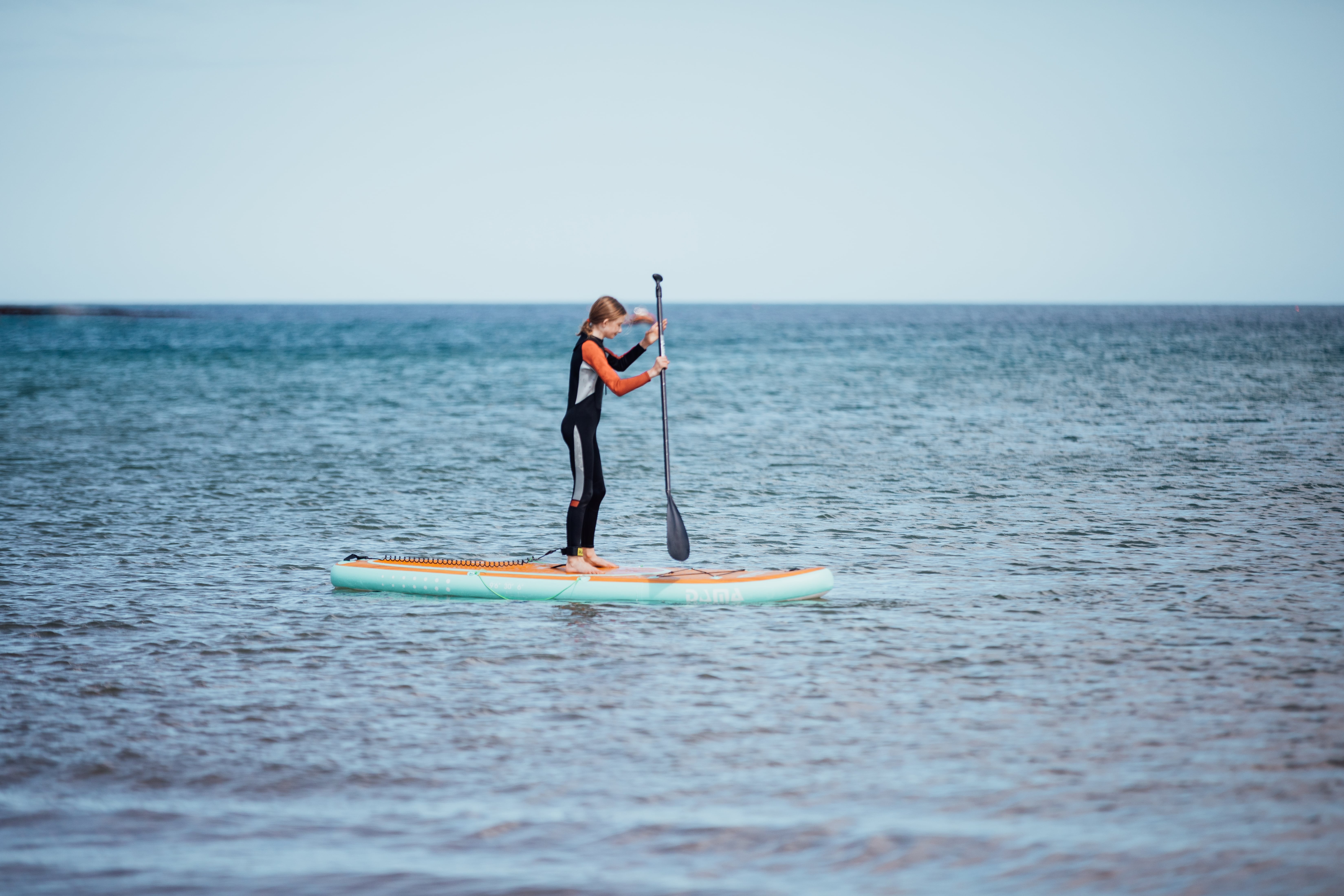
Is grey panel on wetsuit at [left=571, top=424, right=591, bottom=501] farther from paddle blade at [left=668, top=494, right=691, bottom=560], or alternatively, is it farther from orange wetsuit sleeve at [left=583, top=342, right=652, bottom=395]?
paddle blade at [left=668, top=494, right=691, bottom=560]

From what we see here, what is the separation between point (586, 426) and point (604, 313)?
3.14 ft

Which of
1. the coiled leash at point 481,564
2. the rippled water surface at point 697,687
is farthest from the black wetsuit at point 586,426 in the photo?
the rippled water surface at point 697,687

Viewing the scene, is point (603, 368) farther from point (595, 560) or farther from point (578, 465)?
point (595, 560)

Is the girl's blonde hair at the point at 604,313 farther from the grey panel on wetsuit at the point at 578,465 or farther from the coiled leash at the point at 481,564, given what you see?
the coiled leash at the point at 481,564

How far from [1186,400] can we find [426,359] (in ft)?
138

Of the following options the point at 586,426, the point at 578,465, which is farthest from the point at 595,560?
the point at 586,426

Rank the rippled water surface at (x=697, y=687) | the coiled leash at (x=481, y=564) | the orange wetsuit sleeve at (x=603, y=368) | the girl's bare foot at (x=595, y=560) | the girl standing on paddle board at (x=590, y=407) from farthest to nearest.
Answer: the girl's bare foot at (x=595, y=560) < the coiled leash at (x=481, y=564) < the girl standing on paddle board at (x=590, y=407) < the orange wetsuit sleeve at (x=603, y=368) < the rippled water surface at (x=697, y=687)

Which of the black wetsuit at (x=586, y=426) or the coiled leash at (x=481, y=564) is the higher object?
the black wetsuit at (x=586, y=426)

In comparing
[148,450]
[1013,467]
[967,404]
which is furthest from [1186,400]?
[148,450]

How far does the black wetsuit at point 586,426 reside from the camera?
969cm

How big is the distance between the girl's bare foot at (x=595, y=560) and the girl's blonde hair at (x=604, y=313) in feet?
6.20

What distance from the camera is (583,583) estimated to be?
32.4 ft

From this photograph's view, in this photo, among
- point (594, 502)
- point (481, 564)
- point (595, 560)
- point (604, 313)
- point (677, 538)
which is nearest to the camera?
point (604, 313)

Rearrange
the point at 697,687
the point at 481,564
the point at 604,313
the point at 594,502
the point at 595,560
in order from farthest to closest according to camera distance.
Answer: the point at 481,564 → the point at 595,560 → the point at 594,502 → the point at 604,313 → the point at 697,687
